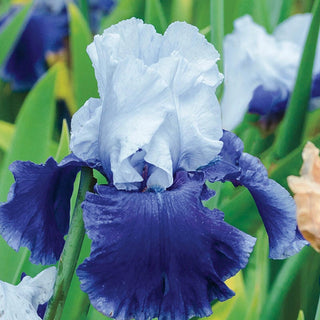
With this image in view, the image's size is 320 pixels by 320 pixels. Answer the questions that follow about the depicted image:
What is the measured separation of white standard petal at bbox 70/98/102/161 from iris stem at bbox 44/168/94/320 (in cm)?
2

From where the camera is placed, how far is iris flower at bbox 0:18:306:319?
0.48 metres

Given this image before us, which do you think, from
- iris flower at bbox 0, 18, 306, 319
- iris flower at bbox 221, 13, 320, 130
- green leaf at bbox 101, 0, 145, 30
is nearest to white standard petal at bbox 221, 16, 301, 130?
iris flower at bbox 221, 13, 320, 130

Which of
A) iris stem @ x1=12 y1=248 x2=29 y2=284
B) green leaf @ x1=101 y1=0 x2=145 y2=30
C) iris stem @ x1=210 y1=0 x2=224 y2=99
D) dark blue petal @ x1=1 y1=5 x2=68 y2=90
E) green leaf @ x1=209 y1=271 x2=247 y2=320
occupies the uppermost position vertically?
iris stem @ x1=210 y1=0 x2=224 y2=99

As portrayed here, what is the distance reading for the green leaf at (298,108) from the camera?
0.96 metres

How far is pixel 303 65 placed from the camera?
958 mm

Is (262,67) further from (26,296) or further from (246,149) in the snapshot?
(26,296)

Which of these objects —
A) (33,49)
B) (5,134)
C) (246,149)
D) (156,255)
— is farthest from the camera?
(33,49)

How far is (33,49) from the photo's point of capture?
5.27 ft

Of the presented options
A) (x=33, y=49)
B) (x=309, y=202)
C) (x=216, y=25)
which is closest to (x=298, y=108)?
(x=216, y=25)

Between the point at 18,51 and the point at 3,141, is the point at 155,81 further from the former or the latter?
the point at 18,51

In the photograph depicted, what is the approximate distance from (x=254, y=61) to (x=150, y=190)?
26.1 inches

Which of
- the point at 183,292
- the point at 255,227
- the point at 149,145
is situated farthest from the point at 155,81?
the point at 255,227

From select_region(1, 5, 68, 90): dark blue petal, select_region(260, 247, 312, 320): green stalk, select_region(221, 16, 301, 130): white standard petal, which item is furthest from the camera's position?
select_region(1, 5, 68, 90): dark blue petal

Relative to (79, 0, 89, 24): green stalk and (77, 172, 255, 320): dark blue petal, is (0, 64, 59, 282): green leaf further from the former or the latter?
(79, 0, 89, 24): green stalk
